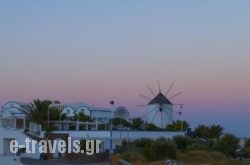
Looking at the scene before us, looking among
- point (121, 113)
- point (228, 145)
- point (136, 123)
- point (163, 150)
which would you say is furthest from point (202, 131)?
point (163, 150)

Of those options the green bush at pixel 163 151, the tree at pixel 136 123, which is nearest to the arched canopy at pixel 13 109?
the tree at pixel 136 123

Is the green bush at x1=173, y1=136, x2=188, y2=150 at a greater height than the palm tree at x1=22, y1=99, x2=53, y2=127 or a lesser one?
lesser

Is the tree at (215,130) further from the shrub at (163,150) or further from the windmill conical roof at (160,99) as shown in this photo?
the shrub at (163,150)

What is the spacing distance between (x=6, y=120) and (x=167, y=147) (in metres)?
41.6

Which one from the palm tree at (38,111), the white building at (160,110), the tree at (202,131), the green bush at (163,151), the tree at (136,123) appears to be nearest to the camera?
the green bush at (163,151)

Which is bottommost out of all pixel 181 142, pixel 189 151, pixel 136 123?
pixel 189 151

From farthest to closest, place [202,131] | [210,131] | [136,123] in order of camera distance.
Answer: [136,123] < [202,131] < [210,131]

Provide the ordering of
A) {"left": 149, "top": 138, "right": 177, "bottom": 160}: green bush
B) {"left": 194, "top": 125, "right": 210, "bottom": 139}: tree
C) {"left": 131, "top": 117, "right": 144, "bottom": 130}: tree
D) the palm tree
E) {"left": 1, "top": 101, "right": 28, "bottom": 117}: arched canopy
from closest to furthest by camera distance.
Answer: {"left": 149, "top": 138, "right": 177, "bottom": 160}: green bush, the palm tree, {"left": 194, "top": 125, "right": 210, "bottom": 139}: tree, {"left": 1, "top": 101, "right": 28, "bottom": 117}: arched canopy, {"left": 131, "top": 117, "right": 144, "bottom": 130}: tree

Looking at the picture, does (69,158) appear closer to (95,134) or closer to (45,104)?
(95,134)

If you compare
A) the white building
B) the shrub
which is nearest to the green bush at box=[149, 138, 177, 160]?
the shrub

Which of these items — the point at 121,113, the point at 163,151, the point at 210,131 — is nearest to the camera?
the point at 163,151

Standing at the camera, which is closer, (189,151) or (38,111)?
(189,151)

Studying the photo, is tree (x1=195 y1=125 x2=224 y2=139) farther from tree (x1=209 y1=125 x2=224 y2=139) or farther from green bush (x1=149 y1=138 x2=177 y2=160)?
green bush (x1=149 y1=138 x2=177 y2=160)

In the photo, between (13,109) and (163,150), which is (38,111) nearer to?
(13,109)
